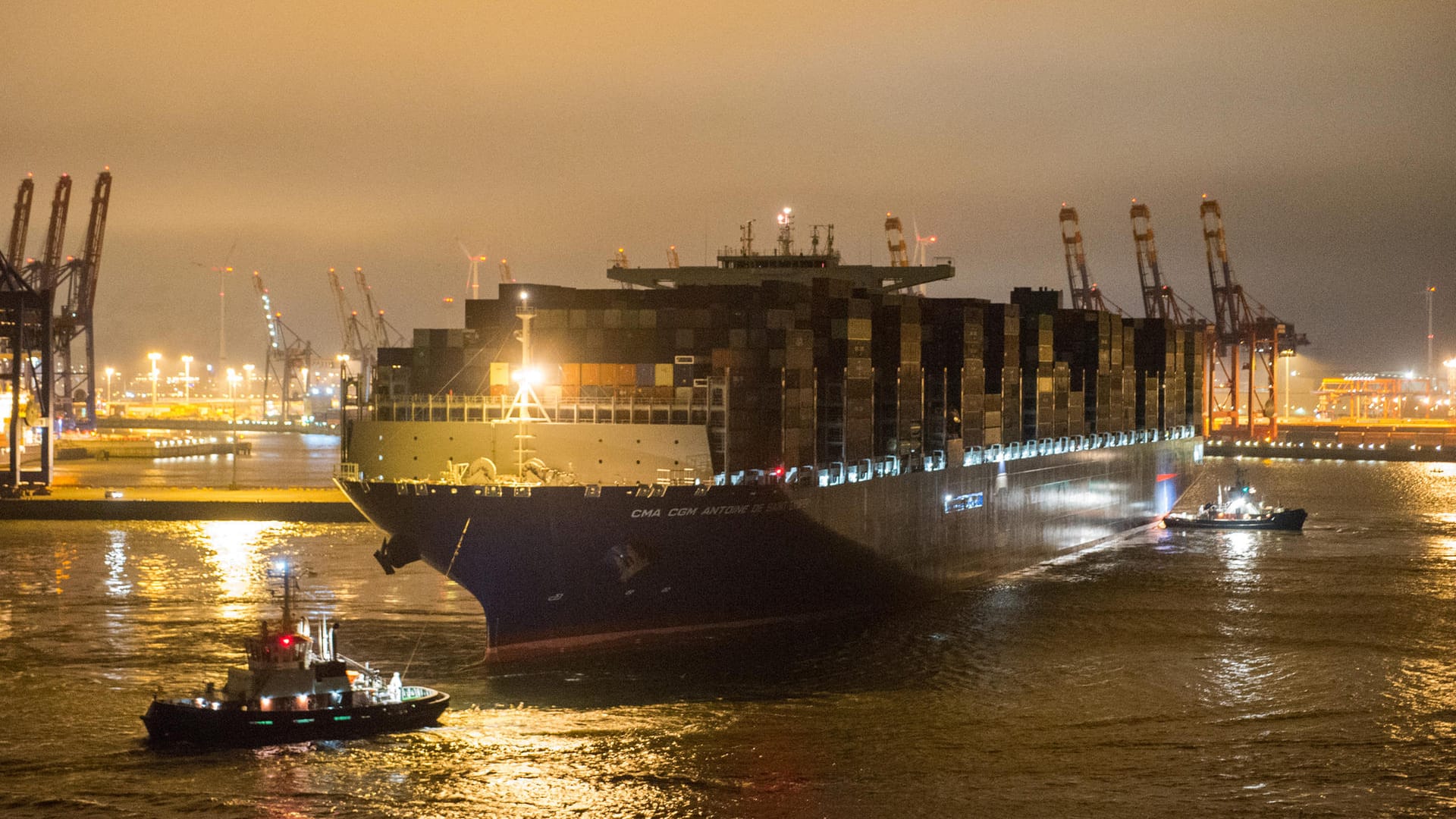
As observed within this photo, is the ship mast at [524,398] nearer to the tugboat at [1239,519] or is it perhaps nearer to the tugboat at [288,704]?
the tugboat at [288,704]

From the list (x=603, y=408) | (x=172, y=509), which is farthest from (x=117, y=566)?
(x=603, y=408)

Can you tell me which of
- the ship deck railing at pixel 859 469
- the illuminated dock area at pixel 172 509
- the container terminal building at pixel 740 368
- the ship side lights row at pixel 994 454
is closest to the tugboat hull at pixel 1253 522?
the ship side lights row at pixel 994 454

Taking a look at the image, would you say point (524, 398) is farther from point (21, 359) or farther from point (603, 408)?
point (21, 359)

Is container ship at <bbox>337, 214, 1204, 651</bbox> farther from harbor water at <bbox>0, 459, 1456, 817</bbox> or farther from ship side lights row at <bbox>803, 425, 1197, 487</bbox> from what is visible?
harbor water at <bbox>0, 459, 1456, 817</bbox>

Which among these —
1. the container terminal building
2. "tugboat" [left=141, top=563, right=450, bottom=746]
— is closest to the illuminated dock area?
the container terminal building

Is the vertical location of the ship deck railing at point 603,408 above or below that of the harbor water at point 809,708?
above
